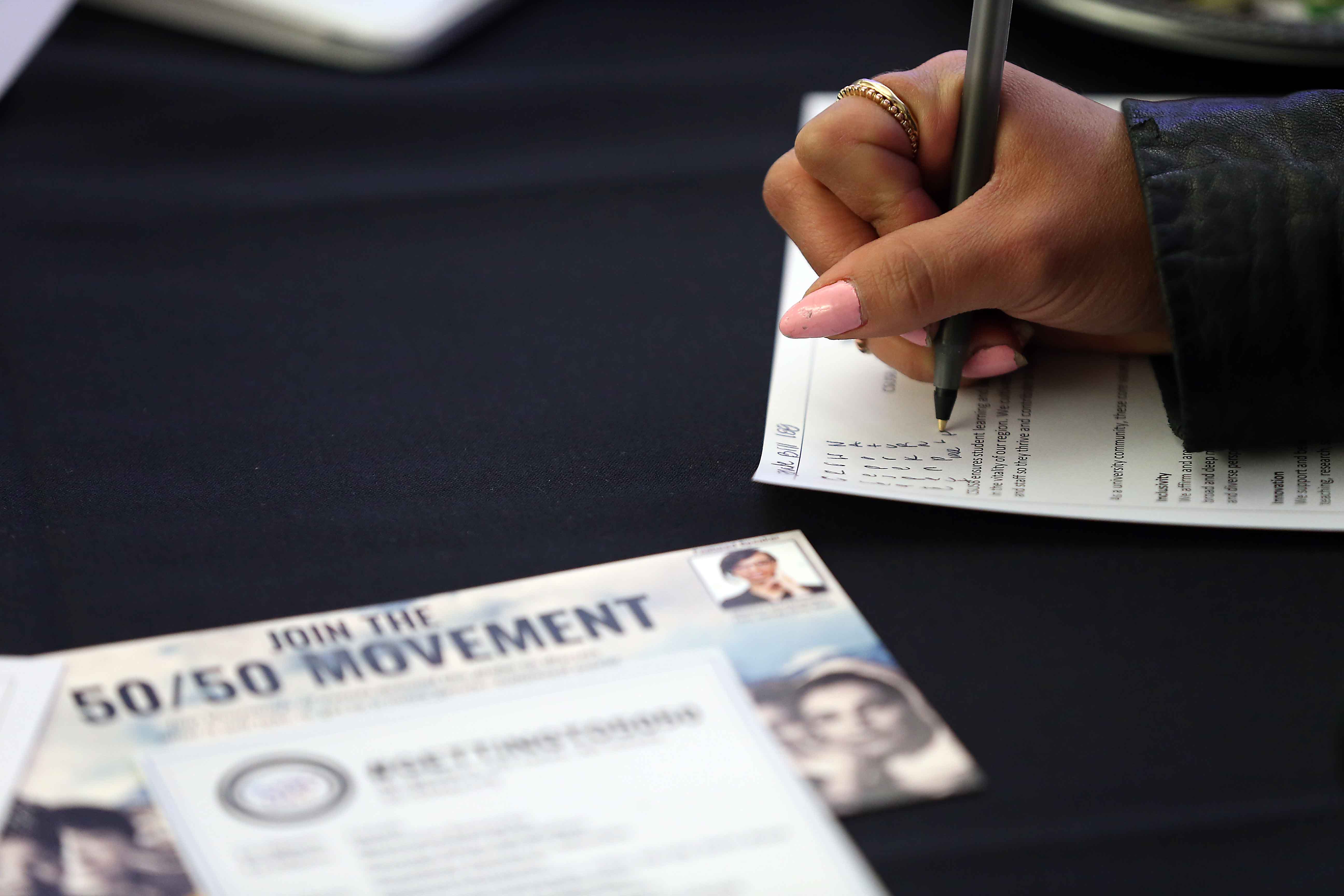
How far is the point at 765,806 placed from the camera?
41cm

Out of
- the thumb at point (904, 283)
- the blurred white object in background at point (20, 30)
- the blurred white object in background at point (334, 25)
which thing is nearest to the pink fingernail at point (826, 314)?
the thumb at point (904, 283)

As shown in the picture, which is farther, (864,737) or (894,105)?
(894,105)

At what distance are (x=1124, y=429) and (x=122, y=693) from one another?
1.52 ft

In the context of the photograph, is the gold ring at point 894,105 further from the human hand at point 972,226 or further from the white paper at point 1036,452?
the white paper at point 1036,452

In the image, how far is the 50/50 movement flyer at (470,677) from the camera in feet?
1.33

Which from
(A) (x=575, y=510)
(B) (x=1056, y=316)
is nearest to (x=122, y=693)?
(A) (x=575, y=510)

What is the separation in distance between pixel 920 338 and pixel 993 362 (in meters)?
0.04

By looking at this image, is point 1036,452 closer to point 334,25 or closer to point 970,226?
point 970,226

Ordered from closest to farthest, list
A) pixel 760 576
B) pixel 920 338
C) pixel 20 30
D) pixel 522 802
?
1. pixel 522 802
2. pixel 760 576
3. pixel 920 338
4. pixel 20 30

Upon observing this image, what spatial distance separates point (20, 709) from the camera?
451 millimetres

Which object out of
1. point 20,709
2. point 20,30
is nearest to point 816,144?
point 20,709

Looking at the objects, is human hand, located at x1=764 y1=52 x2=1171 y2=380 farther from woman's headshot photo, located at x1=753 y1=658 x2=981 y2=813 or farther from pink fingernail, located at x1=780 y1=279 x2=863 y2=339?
woman's headshot photo, located at x1=753 y1=658 x2=981 y2=813

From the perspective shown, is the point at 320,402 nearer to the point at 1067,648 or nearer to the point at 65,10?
the point at 1067,648

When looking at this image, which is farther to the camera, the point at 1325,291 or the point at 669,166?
the point at 669,166
